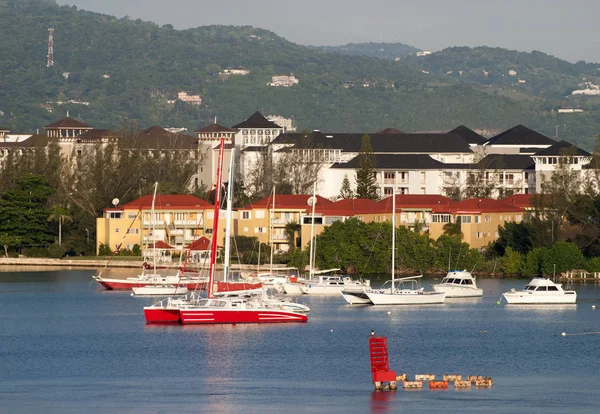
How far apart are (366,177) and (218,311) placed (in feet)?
161

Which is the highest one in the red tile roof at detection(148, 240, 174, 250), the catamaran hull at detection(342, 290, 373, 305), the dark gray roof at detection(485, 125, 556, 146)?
the dark gray roof at detection(485, 125, 556, 146)

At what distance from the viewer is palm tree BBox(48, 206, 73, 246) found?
8088 cm

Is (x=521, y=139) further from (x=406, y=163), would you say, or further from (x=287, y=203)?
(x=287, y=203)

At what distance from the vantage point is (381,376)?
3114 centimetres

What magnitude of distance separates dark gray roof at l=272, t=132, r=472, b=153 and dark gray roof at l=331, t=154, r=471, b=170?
16.0ft

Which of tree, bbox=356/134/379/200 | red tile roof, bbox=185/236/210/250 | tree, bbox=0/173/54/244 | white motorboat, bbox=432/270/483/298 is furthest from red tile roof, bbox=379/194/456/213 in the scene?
tree, bbox=0/173/54/244

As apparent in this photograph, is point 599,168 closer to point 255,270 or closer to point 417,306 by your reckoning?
point 255,270

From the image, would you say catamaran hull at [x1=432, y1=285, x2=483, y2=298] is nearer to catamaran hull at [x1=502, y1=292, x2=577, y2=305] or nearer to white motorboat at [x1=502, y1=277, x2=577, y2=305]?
white motorboat at [x1=502, y1=277, x2=577, y2=305]

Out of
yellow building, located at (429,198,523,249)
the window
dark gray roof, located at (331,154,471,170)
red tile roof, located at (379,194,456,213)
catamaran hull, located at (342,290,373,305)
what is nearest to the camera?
catamaran hull, located at (342,290,373,305)

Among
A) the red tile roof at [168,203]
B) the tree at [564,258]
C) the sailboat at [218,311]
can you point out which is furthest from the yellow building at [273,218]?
the sailboat at [218,311]

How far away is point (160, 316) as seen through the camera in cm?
4631

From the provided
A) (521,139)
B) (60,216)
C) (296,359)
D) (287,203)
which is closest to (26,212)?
(60,216)

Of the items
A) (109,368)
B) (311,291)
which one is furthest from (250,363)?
(311,291)

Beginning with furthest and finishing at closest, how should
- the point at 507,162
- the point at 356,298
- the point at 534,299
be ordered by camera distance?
the point at 507,162
the point at 356,298
the point at 534,299
